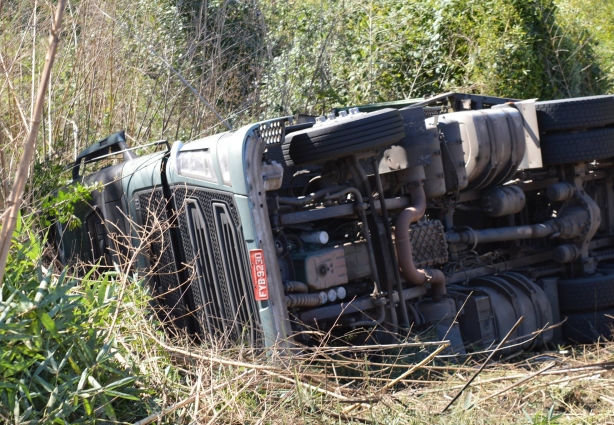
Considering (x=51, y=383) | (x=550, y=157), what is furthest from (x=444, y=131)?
(x=51, y=383)

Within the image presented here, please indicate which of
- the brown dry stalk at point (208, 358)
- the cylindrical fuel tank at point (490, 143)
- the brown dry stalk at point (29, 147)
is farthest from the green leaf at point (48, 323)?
the cylindrical fuel tank at point (490, 143)

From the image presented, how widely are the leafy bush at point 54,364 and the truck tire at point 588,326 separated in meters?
3.40

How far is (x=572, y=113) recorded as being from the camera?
5887mm

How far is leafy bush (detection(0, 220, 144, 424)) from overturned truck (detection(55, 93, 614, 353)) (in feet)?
2.79

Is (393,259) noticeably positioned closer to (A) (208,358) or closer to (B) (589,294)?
(A) (208,358)

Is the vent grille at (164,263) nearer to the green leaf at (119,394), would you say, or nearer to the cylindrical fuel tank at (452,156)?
the green leaf at (119,394)

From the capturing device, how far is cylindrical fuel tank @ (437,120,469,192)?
5398mm

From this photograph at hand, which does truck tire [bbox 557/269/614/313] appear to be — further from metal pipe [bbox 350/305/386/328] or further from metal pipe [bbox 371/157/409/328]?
metal pipe [bbox 350/305/386/328]

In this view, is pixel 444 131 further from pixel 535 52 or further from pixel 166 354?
pixel 535 52

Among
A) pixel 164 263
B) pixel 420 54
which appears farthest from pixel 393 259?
pixel 420 54

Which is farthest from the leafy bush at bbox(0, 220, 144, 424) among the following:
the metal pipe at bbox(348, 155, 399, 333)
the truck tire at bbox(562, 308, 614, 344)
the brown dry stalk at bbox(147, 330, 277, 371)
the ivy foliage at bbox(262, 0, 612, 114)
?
the ivy foliage at bbox(262, 0, 612, 114)

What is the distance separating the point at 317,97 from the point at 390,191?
6.22 meters

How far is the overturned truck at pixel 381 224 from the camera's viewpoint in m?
4.44

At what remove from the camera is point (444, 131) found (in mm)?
5449
